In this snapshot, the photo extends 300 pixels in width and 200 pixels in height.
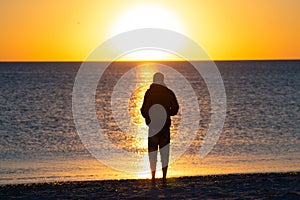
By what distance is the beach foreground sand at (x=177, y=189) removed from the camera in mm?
12484

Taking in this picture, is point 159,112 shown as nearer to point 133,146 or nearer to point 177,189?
point 177,189

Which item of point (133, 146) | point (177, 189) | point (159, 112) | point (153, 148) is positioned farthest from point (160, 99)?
point (133, 146)

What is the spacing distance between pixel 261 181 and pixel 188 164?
7.27 m

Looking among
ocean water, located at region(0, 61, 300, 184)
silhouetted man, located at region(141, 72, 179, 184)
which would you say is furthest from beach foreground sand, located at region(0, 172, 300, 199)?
ocean water, located at region(0, 61, 300, 184)

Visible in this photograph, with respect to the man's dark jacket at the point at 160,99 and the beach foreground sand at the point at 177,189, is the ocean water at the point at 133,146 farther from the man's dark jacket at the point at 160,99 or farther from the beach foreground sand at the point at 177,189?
the man's dark jacket at the point at 160,99

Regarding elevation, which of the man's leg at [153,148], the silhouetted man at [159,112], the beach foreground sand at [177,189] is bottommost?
the beach foreground sand at [177,189]

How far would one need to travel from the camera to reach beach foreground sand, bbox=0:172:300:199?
41.0 ft

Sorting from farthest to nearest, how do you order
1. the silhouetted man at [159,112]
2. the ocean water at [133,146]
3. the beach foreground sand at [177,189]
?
1. the ocean water at [133,146]
2. the silhouetted man at [159,112]
3. the beach foreground sand at [177,189]

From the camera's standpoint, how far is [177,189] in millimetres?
13133

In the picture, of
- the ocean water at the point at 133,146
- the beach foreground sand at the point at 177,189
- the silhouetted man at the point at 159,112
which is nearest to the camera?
the beach foreground sand at the point at 177,189

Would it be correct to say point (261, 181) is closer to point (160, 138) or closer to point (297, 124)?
point (160, 138)

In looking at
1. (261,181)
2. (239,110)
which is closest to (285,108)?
(239,110)

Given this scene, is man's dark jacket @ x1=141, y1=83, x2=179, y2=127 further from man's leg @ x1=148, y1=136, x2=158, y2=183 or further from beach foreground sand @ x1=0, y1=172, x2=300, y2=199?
beach foreground sand @ x1=0, y1=172, x2=300, y2=199

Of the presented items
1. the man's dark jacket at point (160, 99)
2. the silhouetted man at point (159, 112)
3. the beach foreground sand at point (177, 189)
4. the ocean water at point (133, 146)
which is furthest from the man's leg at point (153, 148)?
the ocean water at point (133, 146)
